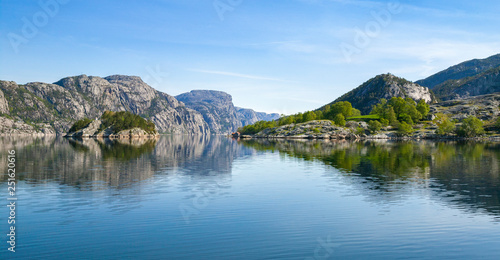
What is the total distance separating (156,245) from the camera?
64.4ft

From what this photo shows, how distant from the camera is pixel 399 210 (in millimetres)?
28859

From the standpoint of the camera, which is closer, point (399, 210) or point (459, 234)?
point (459, 234)

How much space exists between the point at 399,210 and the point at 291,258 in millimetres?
15852

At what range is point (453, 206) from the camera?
3019cm

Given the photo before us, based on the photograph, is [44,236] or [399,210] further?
[399,210]

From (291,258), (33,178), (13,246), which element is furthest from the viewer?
(33,178)

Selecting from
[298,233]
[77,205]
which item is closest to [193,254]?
[298,233]

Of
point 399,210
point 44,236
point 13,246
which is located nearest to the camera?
point 13,246

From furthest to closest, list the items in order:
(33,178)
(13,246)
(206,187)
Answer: (33,178)
(206,187)
(13,246)

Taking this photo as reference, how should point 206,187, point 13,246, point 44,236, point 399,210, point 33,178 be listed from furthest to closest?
1. point 33,178
2. point 206,187
3. point 399,210
4. point 44,236
5. point 13,246

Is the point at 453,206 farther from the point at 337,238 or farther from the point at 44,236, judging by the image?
the point at 44,236

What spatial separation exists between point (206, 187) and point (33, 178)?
25.6 metres

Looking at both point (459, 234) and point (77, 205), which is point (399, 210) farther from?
point (77, 205)

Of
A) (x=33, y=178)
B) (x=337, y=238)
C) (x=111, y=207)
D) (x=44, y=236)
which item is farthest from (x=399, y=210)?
(x=33, y=178)
